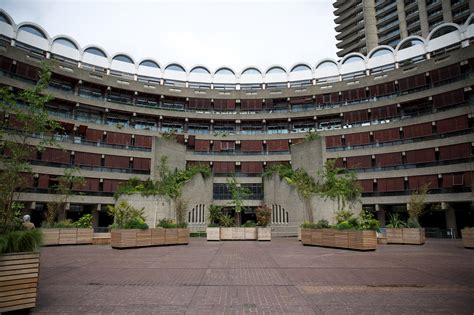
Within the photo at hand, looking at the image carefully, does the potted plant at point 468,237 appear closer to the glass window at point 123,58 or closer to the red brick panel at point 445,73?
the red brick panel at point 445,73

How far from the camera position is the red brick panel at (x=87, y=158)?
37344 mm

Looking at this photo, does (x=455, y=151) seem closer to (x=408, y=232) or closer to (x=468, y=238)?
(x=408, y=232)

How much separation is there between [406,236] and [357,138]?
20904 millimetres

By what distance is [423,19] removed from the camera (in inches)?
2443

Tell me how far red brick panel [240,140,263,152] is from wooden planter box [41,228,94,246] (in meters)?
26.6

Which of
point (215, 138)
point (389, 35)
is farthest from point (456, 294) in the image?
point (389, 35)

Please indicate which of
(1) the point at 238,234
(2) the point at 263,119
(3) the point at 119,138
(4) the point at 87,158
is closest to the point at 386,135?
(2) the point at 263,119

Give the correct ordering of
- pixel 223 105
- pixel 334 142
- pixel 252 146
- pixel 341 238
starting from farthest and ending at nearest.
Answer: pixel 223 105 → pixel 252 146 → pixel 334 142 → pixel 341 238

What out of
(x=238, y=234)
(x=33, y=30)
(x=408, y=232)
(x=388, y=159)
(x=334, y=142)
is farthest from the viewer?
(x=334, y=142)

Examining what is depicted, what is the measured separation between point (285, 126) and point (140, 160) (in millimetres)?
20653

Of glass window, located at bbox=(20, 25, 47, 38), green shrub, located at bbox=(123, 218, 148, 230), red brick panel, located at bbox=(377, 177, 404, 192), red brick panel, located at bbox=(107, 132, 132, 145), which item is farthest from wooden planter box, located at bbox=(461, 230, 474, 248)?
glass window, located at bbox=(20, 25, 47, 38)

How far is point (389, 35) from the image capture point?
6912cm

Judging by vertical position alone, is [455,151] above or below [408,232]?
above

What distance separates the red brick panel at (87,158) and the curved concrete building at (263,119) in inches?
4.7
